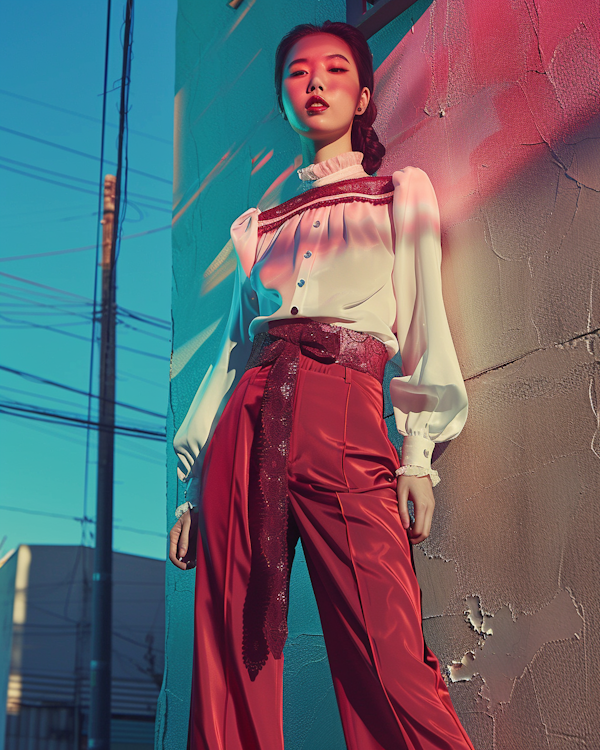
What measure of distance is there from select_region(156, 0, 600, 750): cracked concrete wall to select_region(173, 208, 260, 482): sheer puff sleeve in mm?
450

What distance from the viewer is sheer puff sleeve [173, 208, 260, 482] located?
69.6 inches

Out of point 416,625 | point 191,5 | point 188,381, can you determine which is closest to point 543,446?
point 416,625

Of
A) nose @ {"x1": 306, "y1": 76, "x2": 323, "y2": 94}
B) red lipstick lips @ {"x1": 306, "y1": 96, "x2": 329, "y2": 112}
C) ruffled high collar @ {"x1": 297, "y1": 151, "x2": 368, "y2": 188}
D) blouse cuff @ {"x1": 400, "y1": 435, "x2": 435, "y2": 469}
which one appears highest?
nose @ {"x1": 306, "y1": 76, "x2": 323, "y2": 94}

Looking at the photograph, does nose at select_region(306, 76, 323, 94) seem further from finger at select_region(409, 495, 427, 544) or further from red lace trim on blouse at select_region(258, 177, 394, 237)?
finger at select_region(409, 495, 427, 544)

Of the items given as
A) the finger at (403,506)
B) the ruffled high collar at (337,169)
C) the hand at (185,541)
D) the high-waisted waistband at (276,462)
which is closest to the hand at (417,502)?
the finger at (403,506)

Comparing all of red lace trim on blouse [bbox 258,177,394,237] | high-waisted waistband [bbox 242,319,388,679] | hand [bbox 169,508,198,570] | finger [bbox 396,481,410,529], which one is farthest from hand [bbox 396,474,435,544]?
red lace trim on blouse [bbox 258,177,394,237]

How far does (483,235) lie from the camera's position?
1775 millimetres

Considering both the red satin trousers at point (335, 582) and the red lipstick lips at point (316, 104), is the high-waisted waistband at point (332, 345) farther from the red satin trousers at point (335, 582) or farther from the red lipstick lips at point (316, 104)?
the red lipstick lips at point (316, 104)

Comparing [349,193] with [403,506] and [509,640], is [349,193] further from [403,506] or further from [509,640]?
[509,640]

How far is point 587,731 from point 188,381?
1721 mm

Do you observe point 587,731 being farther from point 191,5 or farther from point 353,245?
point 191,5

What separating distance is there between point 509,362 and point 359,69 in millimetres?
771

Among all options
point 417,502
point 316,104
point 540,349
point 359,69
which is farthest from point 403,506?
point 359,69

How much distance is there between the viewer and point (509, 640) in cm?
152
